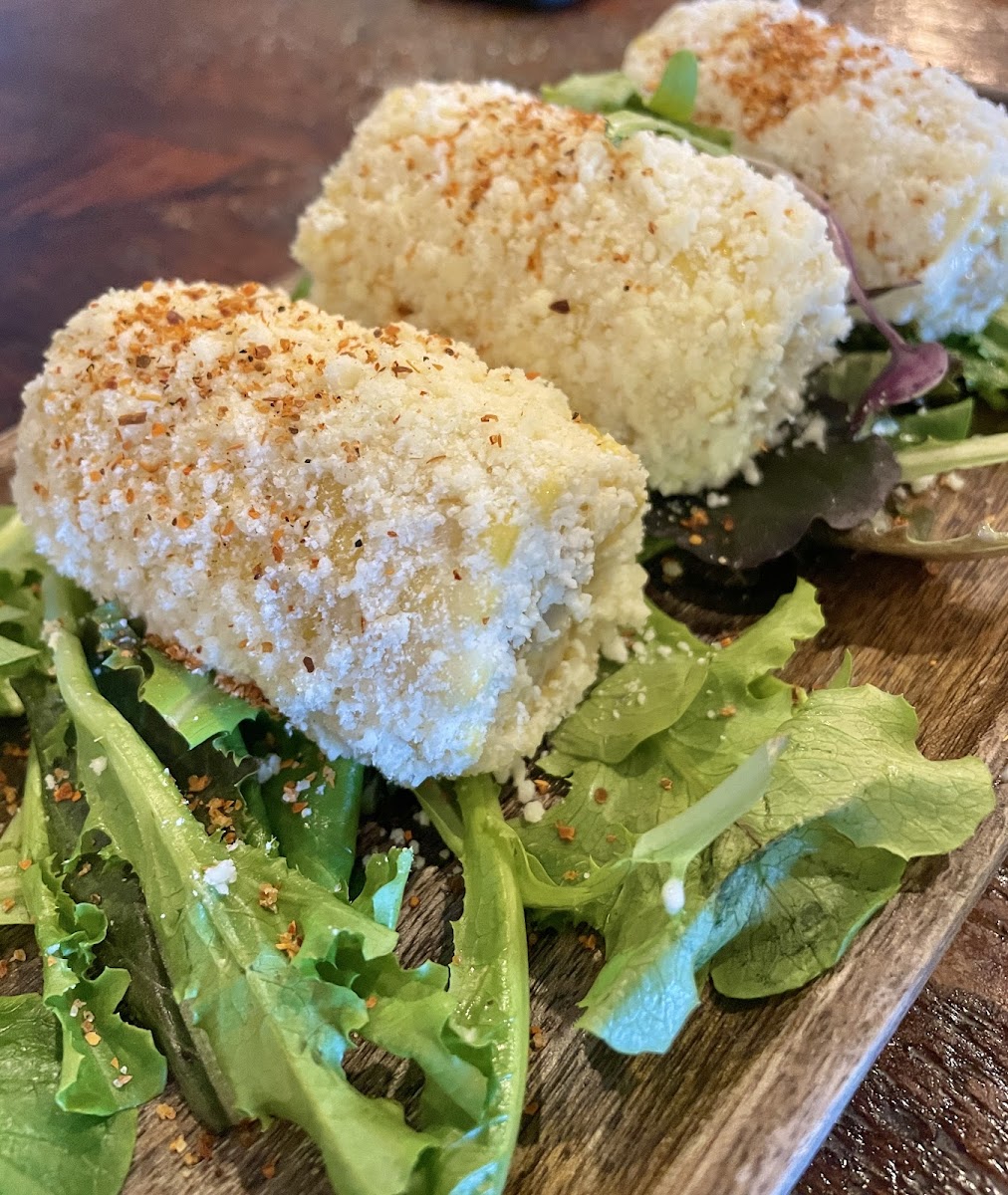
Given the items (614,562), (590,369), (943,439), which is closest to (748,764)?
(614,562)

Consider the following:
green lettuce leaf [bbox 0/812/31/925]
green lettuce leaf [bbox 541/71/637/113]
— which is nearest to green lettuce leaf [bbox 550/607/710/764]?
green lettuce leaf [bbox 0/812/31/925]

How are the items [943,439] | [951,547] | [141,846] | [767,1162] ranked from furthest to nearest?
1. [943,439]
2. [951,547]
3. [141,846]
4. [767,1162]

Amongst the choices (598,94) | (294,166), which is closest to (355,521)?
(598,94)

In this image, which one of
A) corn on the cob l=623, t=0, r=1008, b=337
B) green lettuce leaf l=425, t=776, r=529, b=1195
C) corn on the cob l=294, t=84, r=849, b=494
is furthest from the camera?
corn on the cob l=623, t=0, r=1008, b=337

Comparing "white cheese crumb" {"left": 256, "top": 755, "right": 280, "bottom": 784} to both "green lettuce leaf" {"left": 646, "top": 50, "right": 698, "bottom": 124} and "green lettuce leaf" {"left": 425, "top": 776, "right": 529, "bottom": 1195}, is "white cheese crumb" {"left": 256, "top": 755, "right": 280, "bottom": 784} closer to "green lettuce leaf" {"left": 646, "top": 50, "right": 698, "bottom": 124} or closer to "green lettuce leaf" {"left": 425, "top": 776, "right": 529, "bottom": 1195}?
"green lettuce leaf" {"left": 425, "top": 776, "right": 529, "bottom": 1195}

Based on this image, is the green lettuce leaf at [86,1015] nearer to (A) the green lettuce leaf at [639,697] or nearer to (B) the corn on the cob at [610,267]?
(A) the green lettuce leaf at [639,697]

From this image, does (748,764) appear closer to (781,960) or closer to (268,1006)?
(781,960)

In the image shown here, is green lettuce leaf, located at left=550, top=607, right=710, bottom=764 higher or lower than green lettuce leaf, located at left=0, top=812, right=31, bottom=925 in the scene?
higher
